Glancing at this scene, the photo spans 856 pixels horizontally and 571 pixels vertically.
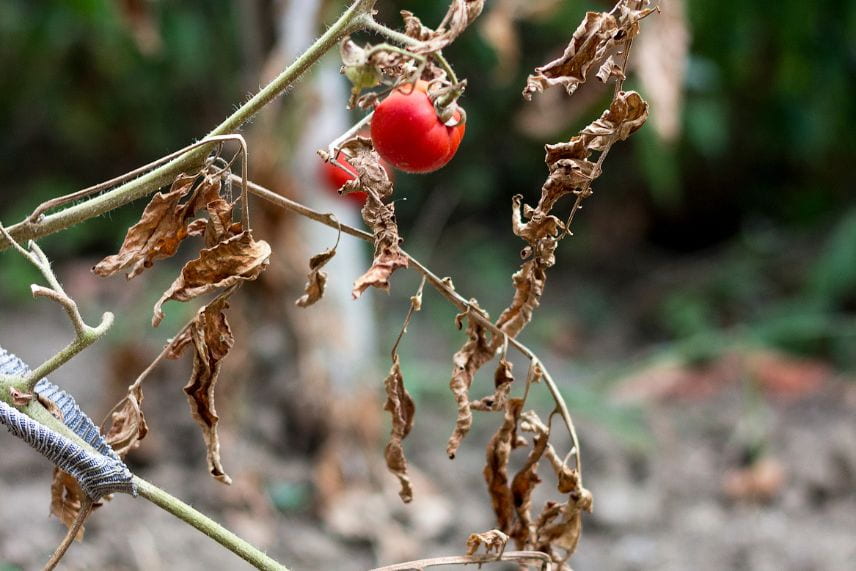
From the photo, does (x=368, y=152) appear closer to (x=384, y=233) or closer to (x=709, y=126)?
(x=384, y=233)

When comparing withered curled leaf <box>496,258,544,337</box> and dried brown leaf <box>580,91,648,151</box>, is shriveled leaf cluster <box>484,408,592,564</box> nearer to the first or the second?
withered curled leaf <box>496,258,544,337</box>

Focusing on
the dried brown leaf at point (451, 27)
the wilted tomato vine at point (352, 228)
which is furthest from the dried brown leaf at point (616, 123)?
the dried brown leaf at point (451, 27)

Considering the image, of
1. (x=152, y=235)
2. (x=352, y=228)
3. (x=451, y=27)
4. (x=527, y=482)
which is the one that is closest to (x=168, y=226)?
(x=152, y=235)

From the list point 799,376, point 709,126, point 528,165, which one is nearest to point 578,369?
point 799,376

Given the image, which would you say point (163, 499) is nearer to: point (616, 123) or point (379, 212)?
point (379, 212)

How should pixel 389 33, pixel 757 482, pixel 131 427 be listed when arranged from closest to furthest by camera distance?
pixel 389 33 < pixel 131 427 < pixel 757 482

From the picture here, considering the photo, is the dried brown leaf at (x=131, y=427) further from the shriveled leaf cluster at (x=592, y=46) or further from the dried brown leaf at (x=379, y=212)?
the shriveled leaf cluster at (x=592, y=46)
